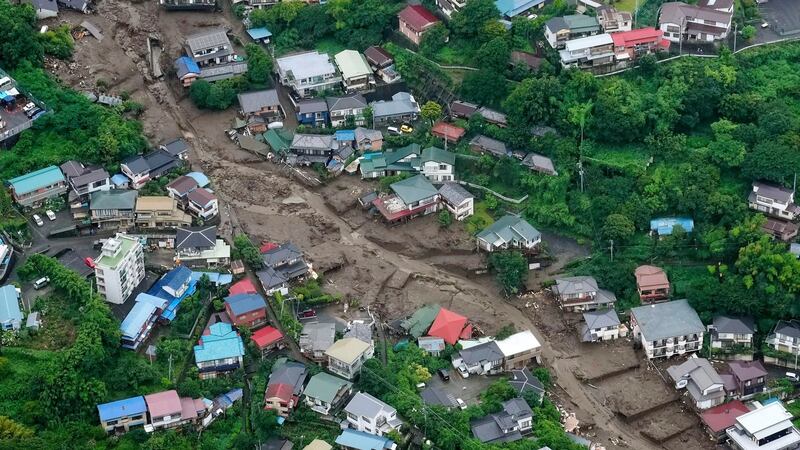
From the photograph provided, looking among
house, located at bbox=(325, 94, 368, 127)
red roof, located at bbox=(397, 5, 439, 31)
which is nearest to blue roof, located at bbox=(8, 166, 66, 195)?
house, located at bbox=(325, 94, 368, 127)

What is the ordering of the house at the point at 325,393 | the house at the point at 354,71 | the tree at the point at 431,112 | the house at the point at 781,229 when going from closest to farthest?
1. the house at the point at 325,393
2. the house at the point at 781,229
3. the tree at the point at 431,112
4. the house at the point at 354,71

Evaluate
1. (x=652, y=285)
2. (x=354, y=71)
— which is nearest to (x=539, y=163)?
(x=652, y=285)

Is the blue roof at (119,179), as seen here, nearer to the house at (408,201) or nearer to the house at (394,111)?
the house at (408,201)

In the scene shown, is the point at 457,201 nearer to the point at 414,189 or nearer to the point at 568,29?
the point at 414,189

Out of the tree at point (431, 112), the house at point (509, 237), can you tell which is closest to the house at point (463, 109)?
the tree at point (431, 112)

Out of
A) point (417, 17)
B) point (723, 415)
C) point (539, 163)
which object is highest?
point (417, 17)

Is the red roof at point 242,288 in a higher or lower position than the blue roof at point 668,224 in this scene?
higher

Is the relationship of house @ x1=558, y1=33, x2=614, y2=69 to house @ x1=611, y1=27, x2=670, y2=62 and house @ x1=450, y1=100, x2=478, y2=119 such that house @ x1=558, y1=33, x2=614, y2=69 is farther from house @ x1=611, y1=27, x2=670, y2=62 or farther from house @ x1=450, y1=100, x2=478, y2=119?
house @ x1=450, y1=100, x2=478, y2=119

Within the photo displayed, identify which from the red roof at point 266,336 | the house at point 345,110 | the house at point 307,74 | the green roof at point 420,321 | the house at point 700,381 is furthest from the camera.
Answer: the house at point 307,74
